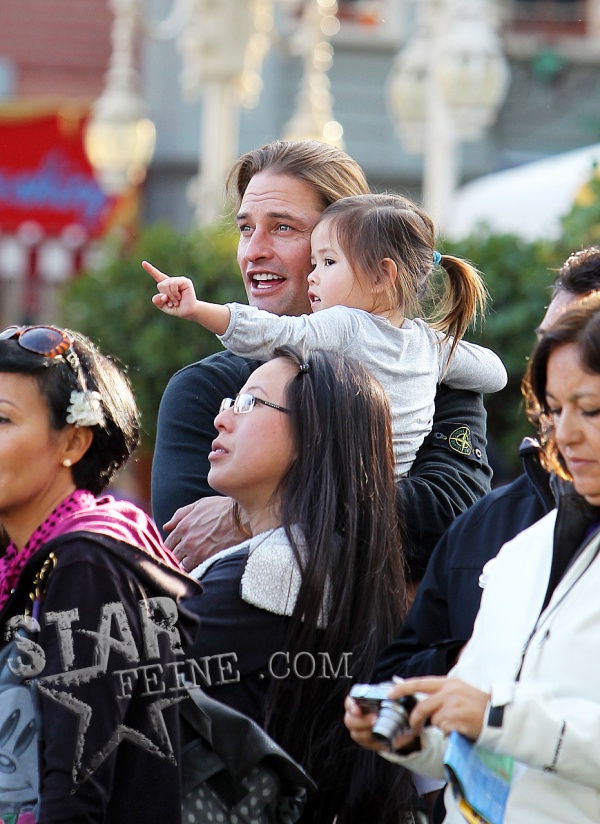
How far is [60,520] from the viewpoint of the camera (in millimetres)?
2387

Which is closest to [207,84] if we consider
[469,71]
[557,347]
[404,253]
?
[469,71]

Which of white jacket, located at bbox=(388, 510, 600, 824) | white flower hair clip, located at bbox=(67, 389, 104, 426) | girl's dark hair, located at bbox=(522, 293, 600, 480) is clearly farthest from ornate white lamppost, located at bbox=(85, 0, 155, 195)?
white jacket, located at bbox=(388, 510, 600, 824)

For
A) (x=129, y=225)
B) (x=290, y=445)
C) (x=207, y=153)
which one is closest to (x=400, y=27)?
(x=129, y=225)

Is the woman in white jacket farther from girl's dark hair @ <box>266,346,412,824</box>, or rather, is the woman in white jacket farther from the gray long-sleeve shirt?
the gray long-sleeve shirt

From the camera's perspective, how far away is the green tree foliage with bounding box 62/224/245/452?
27.8 ft

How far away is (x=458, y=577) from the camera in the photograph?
2.44 meters

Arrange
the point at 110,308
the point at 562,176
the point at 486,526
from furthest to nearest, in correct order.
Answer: the point at 110,308
the point at 562,176
the point at 486,526

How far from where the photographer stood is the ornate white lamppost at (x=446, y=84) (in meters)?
9.79

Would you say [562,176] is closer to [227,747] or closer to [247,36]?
[247,36]

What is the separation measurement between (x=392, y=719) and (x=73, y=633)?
53cm

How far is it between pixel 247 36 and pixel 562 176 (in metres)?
3.67

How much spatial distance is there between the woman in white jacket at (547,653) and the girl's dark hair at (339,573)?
1.32 ft

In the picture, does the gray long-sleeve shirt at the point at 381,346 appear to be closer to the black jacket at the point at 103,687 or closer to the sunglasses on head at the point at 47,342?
the sunglasses on head at the point at 47,342

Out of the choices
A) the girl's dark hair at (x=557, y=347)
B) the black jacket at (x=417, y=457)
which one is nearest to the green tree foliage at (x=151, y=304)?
the black jacket at (x=417, y=457)
